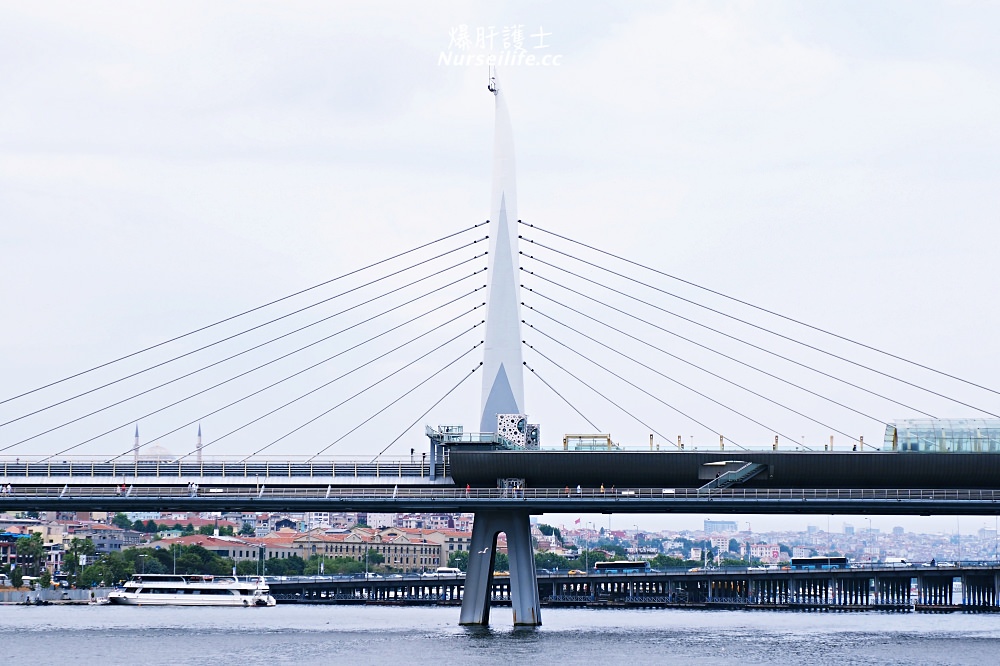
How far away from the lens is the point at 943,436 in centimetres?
8731

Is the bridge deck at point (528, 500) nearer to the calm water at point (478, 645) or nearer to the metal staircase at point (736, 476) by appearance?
the metal staircase at point (736, 476)

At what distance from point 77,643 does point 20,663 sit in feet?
41.9

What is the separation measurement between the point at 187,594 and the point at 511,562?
254 feet

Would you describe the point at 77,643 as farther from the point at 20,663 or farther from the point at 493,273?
the point at 493,273

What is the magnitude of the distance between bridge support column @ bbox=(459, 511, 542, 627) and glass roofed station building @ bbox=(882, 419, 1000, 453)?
21135mm

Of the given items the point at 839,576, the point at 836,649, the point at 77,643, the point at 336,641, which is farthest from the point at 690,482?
the point at 839,576

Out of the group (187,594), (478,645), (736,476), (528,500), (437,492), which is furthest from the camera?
(187,594)

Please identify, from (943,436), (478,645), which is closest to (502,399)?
(478,645)

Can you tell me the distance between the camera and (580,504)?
83.9 m

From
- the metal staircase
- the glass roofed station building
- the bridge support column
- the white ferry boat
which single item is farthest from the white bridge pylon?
the white ferry boat

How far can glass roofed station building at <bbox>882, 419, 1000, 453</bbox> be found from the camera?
86875 mm

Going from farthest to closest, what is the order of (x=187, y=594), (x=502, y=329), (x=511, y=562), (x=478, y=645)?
(x=187, y=594)
(x=502, y=329)
(x=511, y=562)
(x=478, y=645)

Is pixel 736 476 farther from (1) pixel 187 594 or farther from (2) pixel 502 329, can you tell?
(1) pixel 187 594

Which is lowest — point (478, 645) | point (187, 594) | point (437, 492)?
point (187, 594)
